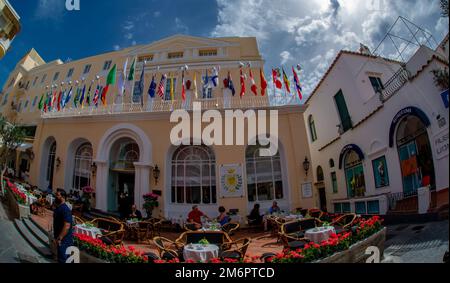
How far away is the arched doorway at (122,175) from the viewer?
3.31m

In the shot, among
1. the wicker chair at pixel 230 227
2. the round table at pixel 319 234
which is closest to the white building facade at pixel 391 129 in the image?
the round table at pixel 319 234

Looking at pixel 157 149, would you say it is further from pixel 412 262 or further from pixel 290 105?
pixel 412 262

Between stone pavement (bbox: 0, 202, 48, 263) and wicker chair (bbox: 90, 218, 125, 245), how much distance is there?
2.53 ft

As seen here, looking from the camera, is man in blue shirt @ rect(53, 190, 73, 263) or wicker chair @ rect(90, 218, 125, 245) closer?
man in blue shirt @ rect(53, 190, 73, 263)

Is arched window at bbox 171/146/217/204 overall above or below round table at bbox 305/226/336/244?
above

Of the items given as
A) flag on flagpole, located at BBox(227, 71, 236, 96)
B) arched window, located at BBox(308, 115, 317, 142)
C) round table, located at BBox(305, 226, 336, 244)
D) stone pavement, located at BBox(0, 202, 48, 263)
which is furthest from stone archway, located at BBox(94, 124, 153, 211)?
arched window, located at BBox(308, 115, 317, 142)

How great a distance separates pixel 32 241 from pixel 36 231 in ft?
1.32

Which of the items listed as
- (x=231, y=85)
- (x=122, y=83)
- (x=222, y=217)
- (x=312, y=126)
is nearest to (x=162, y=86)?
(x=122, y=83)

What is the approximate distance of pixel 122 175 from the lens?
3.72 m

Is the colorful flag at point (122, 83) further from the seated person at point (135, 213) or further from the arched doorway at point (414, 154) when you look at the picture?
the arched doorway at point (414, 154)

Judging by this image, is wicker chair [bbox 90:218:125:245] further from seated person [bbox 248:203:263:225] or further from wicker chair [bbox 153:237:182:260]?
seated person [bbox 248:203:263:225]

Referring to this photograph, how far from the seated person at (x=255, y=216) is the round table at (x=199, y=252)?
78.2 inches

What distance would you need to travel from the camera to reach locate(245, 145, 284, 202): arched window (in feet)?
16.8

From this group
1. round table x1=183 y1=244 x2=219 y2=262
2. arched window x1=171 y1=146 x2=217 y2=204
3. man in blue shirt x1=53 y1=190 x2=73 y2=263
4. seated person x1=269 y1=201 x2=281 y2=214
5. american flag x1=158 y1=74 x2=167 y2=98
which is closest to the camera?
man in blue shirt x1=53 y1=190 x2=73 y2=263
